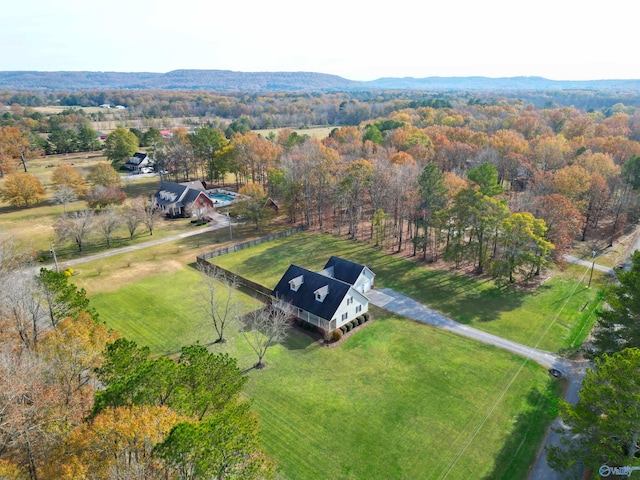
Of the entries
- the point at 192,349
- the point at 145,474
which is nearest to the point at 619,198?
the point at 192,349

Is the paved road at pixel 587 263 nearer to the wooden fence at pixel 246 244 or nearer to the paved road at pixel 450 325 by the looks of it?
the paved road at pixel 450 325

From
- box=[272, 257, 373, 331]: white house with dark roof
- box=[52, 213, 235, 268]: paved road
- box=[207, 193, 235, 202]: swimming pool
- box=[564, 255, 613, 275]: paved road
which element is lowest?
box=[52, 213, 235, 268]: paved road

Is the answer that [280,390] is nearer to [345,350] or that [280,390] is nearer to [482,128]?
[345,350]

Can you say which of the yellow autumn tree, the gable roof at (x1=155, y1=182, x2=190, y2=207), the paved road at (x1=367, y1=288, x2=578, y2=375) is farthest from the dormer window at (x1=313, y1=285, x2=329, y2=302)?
the yellow autumn tree

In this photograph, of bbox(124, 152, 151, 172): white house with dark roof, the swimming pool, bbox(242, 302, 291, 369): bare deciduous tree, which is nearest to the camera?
bbox(242, 302, 291, 369): bare deciduous tree

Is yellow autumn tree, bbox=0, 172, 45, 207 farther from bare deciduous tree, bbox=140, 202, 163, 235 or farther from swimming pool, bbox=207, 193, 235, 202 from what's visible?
swimming pool, bbox=207, 193, 235, 202

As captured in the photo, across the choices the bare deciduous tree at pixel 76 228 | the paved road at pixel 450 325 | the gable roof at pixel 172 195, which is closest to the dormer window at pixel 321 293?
the paved road at pixel 450 325

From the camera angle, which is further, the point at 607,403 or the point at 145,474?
the point at 607,403
